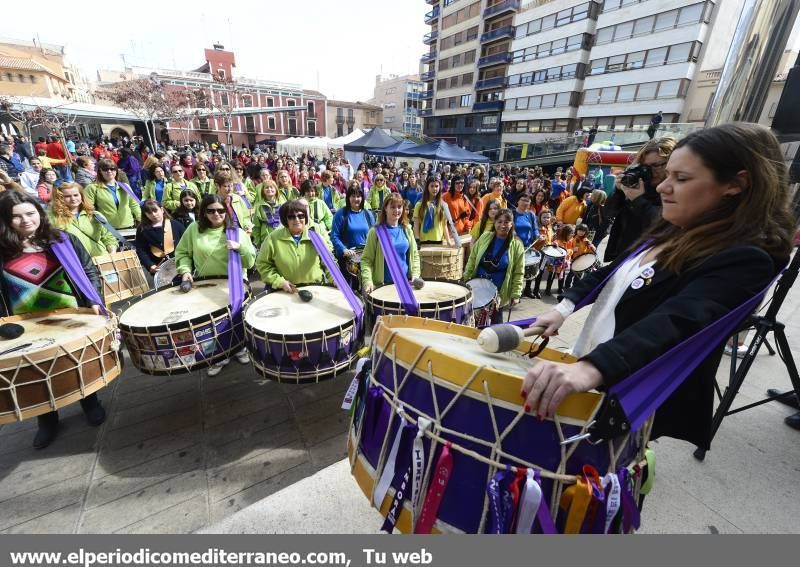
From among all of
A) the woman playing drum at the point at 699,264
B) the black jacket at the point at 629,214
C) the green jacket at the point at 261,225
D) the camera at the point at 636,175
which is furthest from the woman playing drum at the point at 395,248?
the green jacket at the point at 261,225

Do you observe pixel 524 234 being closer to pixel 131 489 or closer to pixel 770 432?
pixel 770 432

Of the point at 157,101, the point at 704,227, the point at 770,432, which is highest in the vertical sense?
the point at 157,101

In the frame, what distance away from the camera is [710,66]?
25.2 meters

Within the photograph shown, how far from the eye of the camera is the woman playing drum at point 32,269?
258 cm

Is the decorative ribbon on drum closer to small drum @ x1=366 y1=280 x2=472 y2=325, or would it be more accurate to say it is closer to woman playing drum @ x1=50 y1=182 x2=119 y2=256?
small drum @ x1=366 y1=280 x2=472 y2=325

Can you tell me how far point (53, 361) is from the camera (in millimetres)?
2121

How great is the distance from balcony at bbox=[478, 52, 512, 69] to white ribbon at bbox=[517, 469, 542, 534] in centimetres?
4653

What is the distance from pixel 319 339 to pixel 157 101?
39.2 m

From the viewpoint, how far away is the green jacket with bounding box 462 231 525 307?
159 inches

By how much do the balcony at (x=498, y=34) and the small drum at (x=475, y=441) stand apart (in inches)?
1855

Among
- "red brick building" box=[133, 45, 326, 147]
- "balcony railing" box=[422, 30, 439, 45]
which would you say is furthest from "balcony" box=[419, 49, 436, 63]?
"red brick building" box=[133, 45, 326, 147]

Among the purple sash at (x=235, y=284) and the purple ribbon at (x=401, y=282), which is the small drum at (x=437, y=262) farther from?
the purple sash at (x=235, y=284)

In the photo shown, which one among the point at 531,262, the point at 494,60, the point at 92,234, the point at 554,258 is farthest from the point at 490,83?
the point at 92,234
